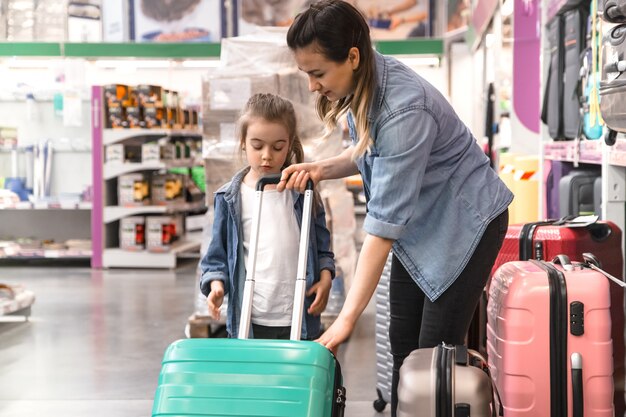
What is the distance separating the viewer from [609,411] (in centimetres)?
252

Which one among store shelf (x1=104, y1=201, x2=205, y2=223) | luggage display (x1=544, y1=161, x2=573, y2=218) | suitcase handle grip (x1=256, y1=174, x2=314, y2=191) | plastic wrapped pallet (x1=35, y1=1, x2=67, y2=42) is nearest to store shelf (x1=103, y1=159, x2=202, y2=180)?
store shelf (x1=104, y1=201, x2=205, y2=223)

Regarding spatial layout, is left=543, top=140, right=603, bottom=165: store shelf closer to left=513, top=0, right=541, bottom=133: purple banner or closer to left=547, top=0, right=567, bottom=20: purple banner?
left=547, top=0, right=567, bottom=20: purple banner

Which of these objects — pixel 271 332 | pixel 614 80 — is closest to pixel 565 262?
pixel 614 80

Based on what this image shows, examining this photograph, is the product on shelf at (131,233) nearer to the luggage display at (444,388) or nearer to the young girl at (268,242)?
the young girl at (268,242)

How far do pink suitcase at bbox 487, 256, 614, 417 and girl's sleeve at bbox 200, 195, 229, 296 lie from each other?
2.80 feet

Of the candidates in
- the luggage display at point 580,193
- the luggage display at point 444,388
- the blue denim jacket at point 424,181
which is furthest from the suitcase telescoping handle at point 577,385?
the luggage display at point 580,193

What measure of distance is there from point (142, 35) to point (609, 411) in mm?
12088

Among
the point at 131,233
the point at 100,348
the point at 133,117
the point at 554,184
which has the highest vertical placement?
the point at 133,117

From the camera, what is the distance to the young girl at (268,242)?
2.82 meters

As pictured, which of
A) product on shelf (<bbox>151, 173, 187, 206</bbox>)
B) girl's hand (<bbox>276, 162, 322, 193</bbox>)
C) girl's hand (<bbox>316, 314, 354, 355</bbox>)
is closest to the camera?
girl's hand (<bbox>316, 314, 354, 355</bbox>)

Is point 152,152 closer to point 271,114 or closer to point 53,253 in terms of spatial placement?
point 53,253

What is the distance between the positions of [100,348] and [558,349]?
11.5 ft

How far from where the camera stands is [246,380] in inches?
79.9

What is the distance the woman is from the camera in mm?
2135
